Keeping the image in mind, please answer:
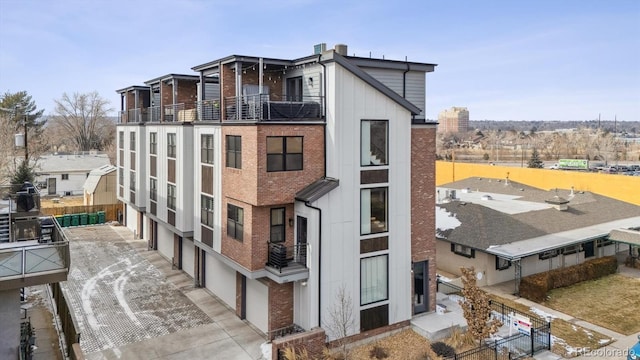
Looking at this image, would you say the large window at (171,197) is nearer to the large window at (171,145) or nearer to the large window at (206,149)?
the large window at (171,145)

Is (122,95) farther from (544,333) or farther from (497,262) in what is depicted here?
(544,333)

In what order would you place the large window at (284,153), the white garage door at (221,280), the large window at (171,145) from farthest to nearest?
the large window at (171,145), the white garage door at (221,280), the large window at (284,153)

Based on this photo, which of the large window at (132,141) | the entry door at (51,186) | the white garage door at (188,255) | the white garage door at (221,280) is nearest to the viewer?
the white garage door at (221,280)

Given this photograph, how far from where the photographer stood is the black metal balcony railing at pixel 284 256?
16.4 m

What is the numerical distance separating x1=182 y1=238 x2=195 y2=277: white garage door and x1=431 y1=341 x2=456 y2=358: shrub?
538 inches

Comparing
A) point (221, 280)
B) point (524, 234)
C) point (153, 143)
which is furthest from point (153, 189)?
point (524, 234)

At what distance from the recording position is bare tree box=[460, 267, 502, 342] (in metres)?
16.0

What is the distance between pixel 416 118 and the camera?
19.1 m

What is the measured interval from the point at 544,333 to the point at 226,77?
1636 centimetres

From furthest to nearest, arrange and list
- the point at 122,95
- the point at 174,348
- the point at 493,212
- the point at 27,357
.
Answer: the point at 122,95, the point at 493,212, the point at 174,348, the point at 27,357

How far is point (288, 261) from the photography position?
55.7ft

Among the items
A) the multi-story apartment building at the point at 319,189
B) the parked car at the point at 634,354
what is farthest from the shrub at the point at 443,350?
the parked car at the point at 634,354

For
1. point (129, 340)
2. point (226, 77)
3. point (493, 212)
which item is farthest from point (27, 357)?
point (493, 212)

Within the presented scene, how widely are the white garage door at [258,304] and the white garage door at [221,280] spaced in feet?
5.23
